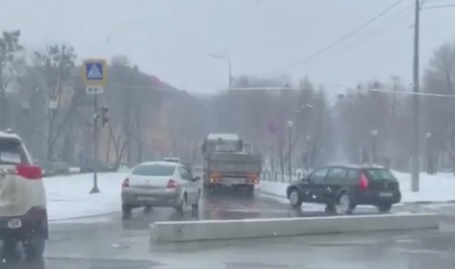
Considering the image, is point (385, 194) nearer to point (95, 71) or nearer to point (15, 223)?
point (95, 71)

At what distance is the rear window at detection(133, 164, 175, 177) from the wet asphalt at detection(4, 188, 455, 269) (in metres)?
4.06

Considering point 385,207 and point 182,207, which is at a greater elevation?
point 182,207

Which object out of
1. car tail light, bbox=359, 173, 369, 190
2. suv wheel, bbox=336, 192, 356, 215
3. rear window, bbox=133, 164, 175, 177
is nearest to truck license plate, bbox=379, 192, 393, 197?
car tail light, bbox=359, 173, 369, 190

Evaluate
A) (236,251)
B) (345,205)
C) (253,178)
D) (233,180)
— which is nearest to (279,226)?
(236,251)

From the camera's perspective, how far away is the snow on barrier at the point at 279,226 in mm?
18391

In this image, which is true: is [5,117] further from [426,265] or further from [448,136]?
[426,265]

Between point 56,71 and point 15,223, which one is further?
point 56,71

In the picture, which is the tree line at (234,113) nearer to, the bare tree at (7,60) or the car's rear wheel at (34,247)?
the bare tree at (7,60)

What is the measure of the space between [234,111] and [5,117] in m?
17.4

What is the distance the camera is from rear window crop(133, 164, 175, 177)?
28094mm

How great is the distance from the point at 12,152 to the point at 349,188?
17470mm

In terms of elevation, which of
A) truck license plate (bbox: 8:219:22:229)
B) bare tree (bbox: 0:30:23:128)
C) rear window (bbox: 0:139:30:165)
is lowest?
truck license plate (bbox: 8:219:22:229)

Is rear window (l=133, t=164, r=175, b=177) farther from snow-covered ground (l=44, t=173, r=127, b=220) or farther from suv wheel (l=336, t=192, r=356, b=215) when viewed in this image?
suv wheel (l=336, t=192, r=356, b=215)

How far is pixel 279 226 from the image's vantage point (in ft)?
65.8
